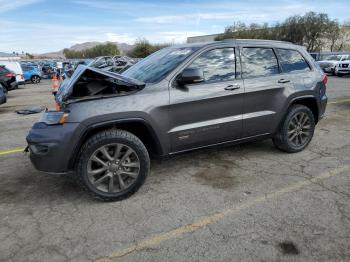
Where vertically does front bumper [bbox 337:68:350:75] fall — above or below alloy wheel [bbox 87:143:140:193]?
below

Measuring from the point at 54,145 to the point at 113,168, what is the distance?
684mm

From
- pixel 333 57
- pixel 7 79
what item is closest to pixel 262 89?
pixel 7 79

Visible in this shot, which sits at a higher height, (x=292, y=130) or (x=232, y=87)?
(x=232, y=87)

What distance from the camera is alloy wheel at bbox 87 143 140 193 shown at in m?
3.51

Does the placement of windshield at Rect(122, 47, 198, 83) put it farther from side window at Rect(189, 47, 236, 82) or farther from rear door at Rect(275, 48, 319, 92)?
rear door at Rect(275, 48, 319, 92)

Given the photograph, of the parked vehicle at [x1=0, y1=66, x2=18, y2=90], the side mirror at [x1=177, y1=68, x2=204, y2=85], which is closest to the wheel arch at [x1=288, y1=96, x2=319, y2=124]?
the side mirror at [x1=177, y1=68, x2=204, y2=85]

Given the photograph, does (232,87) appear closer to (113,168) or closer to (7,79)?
(113,168)

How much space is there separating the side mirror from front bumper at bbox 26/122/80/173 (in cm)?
133

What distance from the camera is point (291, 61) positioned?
15.9 ft

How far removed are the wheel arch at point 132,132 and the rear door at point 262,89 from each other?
4.44ft

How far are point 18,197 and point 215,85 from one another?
2.82 metres

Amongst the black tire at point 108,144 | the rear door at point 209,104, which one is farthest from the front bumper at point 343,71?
the black tire at point 108,144

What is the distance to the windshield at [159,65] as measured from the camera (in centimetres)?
396

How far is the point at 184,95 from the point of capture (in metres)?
3.85
